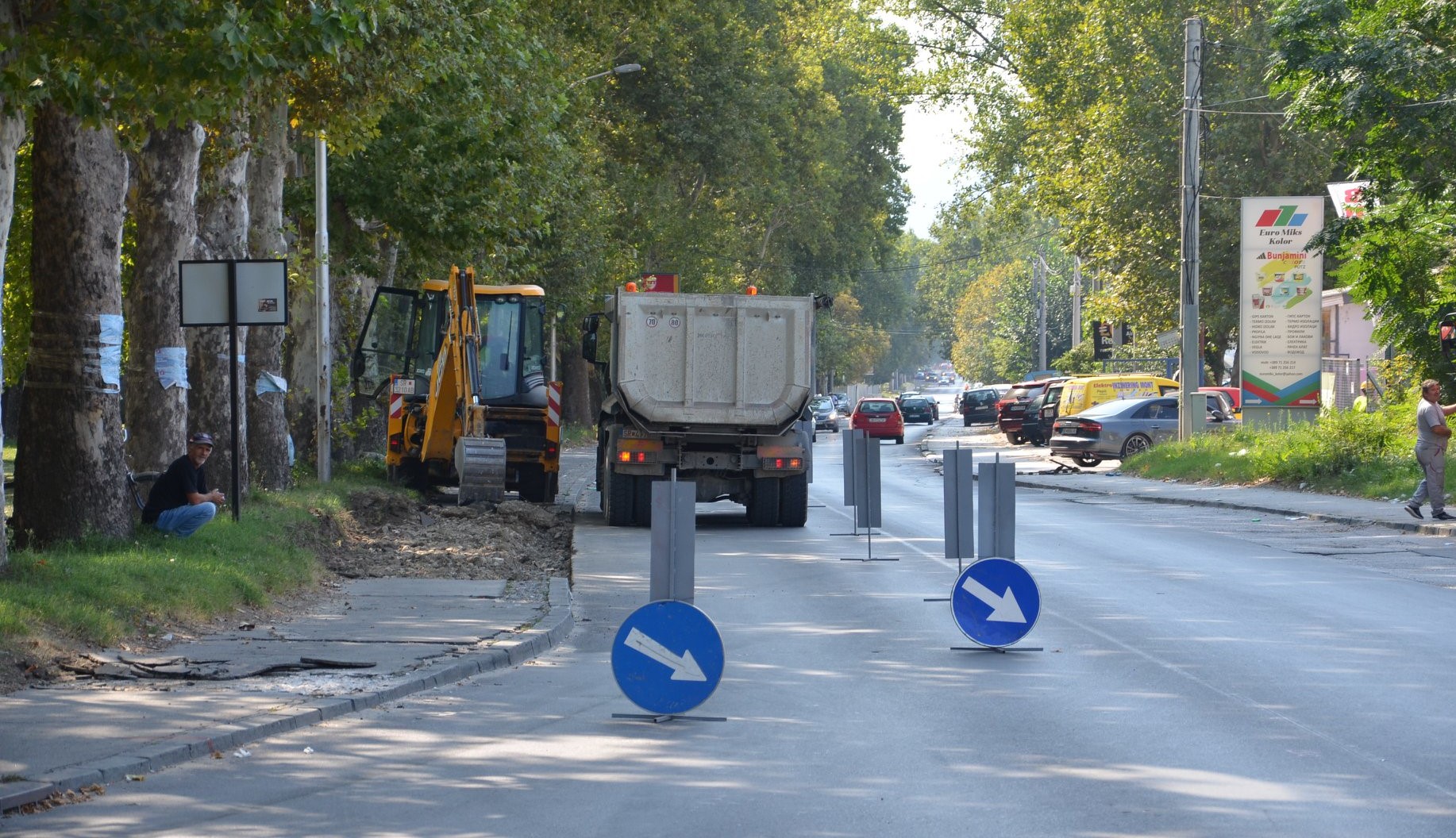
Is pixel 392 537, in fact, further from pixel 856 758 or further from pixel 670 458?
pixel 856 758

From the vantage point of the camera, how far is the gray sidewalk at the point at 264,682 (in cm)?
786

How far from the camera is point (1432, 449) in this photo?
2075cm

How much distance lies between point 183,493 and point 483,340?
1069 cm

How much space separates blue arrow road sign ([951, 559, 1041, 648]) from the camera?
36.4 ft

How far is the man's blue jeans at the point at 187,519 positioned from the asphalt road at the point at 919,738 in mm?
3168

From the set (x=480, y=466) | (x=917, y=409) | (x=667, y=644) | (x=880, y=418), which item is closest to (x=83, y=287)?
(x=667, y=644)

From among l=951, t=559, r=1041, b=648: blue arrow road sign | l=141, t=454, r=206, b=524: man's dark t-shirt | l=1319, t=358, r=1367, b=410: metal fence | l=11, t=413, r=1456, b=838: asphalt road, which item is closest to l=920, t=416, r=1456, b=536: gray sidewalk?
l=11, t=413, r=1456, b=838: asphalt road

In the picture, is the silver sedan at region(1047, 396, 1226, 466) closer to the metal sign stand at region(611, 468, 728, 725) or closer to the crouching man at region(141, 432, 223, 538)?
the crouching man at region(141, 432, 223, 538)

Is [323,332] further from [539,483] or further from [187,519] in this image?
[187,519]

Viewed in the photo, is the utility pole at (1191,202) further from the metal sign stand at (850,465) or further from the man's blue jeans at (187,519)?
the man's blue jeans at (187,519)

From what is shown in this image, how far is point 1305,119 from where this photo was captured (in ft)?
91.8

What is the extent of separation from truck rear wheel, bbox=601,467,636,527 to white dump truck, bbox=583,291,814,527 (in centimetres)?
16

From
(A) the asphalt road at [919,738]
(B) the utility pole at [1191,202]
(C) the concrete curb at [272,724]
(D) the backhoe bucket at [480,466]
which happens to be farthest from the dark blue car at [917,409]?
(C) the concrete curb at [272,724]

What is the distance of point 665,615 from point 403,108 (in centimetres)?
1659
